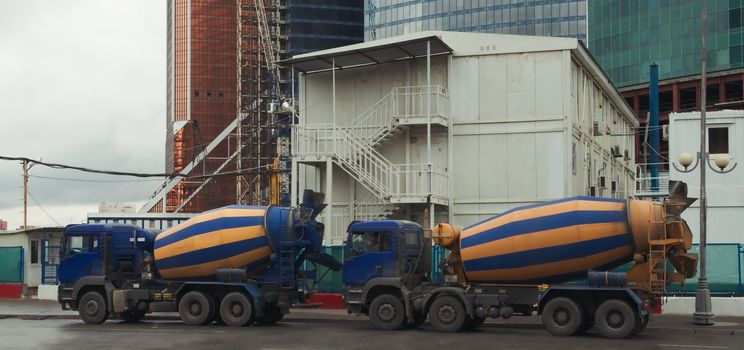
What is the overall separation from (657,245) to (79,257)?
1632 centimetres

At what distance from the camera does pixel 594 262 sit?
21.4 m

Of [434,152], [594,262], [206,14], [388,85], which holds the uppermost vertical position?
[206,14]

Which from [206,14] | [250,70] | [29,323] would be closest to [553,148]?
[29,323]

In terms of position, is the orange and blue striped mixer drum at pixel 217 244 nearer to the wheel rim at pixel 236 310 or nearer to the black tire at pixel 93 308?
the wheel rim at pixel 236 310

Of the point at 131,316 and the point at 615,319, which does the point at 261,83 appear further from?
the point at 615,319

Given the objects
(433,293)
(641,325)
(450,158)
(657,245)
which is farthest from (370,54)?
(641,325)

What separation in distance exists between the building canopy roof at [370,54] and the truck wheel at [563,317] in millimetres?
14593

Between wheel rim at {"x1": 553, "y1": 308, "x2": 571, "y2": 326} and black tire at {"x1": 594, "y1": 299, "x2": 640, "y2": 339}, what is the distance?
27.3 inches

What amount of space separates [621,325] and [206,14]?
188 m

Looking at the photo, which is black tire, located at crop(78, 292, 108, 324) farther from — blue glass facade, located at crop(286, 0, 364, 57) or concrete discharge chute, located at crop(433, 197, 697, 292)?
blue glass facade, located at crop(286, 0, 364, 57)

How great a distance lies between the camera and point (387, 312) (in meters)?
23.4

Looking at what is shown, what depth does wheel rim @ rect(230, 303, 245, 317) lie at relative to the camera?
969 inches

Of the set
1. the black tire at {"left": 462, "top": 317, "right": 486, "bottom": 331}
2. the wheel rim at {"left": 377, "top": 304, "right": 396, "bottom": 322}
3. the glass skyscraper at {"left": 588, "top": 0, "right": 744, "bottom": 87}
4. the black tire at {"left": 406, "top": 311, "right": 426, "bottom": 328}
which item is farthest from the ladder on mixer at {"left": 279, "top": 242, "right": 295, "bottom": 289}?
the glass skyscraper at {"left": 588, "top": 0, "right": 744, "bottom": 87}

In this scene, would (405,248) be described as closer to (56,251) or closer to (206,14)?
(56,251)
